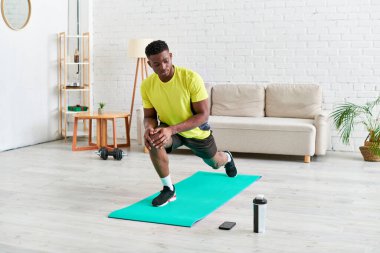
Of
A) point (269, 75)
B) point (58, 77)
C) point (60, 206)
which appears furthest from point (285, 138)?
point (58, 77)

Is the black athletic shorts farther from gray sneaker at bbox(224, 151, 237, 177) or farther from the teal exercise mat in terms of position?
gray sneaker at bbox(224, 151, 237, 177)

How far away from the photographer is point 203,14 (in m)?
6.71

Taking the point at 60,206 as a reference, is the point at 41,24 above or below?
above

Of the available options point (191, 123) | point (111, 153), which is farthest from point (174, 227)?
point (111, 153)

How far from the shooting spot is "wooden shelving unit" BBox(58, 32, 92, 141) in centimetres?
691

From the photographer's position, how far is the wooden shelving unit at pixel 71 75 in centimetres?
691

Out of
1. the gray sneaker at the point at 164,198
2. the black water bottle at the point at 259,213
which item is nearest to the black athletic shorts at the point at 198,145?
the gray sneaker at the point at 164,198

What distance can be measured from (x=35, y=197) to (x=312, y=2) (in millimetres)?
3886

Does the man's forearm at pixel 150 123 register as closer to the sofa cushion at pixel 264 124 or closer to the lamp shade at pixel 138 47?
the sofa cushion at pixel 264 124

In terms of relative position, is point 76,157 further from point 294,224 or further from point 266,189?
point 294,224

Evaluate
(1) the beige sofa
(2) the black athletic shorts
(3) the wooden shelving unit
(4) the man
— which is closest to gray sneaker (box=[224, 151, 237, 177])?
(2) the black athletic shorts

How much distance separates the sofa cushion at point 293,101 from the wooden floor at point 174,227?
542 millimetres

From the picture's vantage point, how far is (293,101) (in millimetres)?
6086

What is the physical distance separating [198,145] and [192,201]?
1.41 ft
